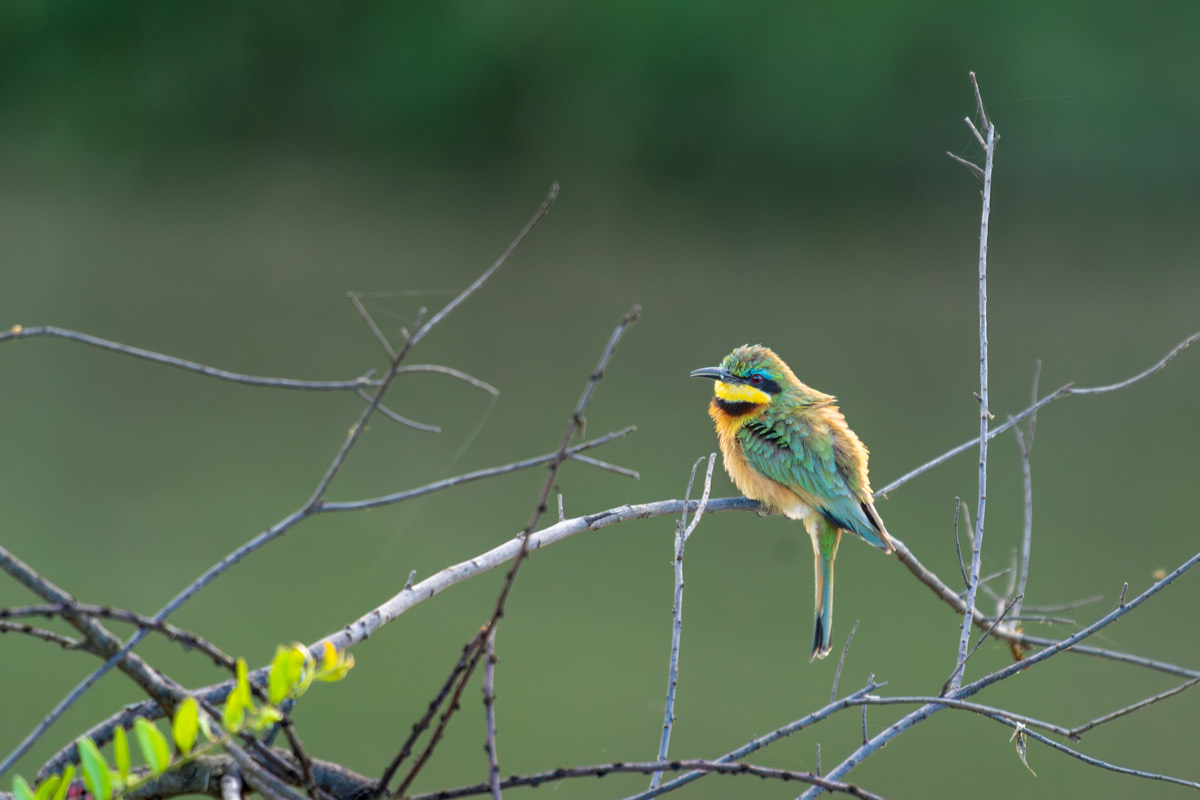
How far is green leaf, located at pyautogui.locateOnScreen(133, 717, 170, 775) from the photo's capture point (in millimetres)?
770

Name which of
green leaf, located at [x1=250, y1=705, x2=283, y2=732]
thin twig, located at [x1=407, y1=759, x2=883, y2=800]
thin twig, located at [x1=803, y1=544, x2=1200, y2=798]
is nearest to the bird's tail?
thin twig, located at [x1=803, y1=544, x2=1200, y2=798]

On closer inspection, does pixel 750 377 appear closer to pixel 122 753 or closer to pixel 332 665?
pixel 332 665

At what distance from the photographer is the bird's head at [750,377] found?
8.46ft

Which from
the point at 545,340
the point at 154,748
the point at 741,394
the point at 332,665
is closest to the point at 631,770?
the point at 332,665

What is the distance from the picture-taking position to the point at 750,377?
2.61 m

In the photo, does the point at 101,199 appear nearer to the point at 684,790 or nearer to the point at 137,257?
the point at 137,257

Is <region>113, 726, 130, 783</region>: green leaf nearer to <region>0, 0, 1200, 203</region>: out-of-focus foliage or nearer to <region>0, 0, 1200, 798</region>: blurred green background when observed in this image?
<region>0, 0, 1200, 798</region>: blurred green background

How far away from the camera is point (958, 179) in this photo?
891 cm

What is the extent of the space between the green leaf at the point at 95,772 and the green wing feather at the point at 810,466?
162 cm

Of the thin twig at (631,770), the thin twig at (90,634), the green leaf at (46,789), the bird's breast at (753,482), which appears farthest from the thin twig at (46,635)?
the bird's breast at (753,482)

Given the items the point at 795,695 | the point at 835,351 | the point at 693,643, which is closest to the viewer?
the point at 795,695

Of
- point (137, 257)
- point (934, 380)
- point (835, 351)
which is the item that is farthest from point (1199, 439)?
point (137, 257)

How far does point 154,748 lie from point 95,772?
4 cm

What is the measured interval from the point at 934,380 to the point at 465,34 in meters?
5.33
